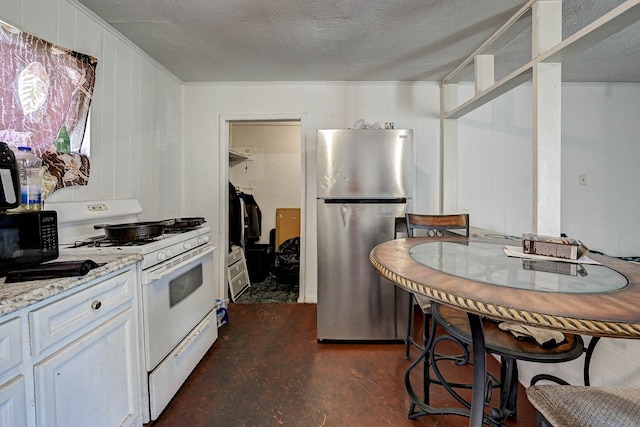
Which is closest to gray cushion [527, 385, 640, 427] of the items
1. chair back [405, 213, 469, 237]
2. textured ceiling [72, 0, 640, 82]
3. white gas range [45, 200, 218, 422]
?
chair back [405, 213, 469, 237]

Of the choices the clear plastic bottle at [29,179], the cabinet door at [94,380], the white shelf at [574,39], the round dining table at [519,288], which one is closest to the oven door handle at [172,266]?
the cabinet door at [94,380]

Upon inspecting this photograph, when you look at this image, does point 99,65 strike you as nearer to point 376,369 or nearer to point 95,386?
point 95,386

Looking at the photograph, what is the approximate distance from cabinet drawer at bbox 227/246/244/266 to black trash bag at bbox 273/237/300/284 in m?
0.49

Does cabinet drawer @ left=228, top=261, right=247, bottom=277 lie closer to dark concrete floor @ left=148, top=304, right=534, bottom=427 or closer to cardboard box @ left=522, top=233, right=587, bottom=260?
dark concrete floor @ left=148, top=304, right=534, bottom=427

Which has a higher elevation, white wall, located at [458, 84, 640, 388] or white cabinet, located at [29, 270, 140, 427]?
white wall, located at [458, 84, 640, 388]

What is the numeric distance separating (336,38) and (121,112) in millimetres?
1709

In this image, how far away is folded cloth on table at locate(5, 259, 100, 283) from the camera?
3.16ft

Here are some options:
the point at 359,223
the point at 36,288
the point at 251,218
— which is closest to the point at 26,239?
the point at 36,288

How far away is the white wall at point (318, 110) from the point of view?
298 cm

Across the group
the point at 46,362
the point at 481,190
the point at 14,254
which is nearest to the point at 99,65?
the point at 14,254

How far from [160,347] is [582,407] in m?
1.79

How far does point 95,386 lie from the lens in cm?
115

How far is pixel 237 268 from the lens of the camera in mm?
3432

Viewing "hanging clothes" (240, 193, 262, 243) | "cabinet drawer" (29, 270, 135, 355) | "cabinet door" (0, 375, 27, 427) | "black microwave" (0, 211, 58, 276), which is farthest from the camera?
"hanging clothes" (240, 193, 262, 243)
